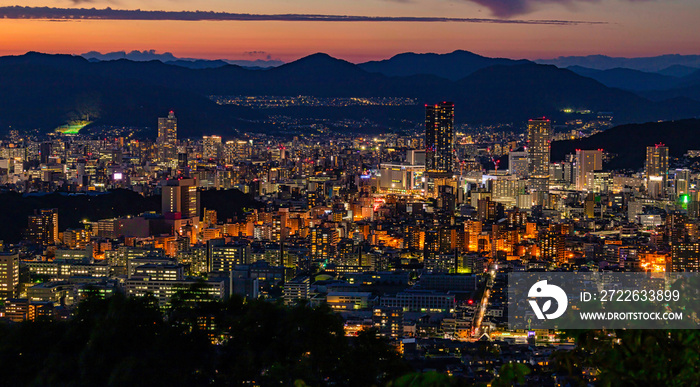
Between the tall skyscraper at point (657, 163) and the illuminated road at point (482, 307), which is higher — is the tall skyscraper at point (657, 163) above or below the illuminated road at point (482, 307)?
above

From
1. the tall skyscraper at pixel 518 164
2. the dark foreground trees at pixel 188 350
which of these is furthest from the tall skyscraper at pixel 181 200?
the dark foreground trees at pixel 188 350

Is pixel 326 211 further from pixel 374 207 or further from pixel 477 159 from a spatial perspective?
pixel 477 159

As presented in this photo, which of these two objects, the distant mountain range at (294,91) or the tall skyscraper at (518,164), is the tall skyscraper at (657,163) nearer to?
the tall skyscraper at (518,164)

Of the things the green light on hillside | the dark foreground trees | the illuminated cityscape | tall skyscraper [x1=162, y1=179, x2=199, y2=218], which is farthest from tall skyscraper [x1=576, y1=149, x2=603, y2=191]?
the dark foreground trees

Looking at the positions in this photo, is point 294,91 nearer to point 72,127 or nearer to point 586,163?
point 72,127

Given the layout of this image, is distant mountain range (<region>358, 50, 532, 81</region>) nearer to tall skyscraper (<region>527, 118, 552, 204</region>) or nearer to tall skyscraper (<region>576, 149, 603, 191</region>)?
tall skyscraper (<region>527, 118, 552, 204</region>)
